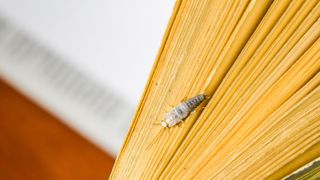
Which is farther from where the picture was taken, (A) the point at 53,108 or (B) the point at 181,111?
(A) the point at 53,108

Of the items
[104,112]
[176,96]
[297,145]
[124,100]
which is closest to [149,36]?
[124,100]

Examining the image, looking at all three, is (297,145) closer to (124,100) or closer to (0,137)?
(124,100)

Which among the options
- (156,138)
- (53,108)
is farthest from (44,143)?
(156,138)

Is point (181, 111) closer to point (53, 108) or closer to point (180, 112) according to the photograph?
point (180, 112)

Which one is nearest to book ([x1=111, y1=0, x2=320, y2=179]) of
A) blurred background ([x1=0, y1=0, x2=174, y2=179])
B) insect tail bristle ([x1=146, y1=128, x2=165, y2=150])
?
insect tail bristle ([x1=146, y1=128, x2=165, y2=150])

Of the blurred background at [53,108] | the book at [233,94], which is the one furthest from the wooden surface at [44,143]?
the book at [233,94]

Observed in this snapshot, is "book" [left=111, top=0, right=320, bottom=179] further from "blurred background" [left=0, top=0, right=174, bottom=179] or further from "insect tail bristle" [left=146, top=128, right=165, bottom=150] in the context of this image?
"blurred background" [left=0, top=0, right=174, bottom=179]
